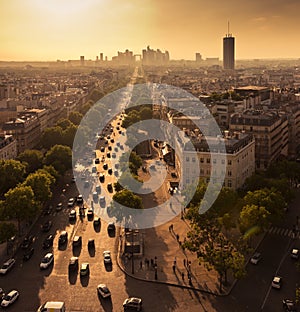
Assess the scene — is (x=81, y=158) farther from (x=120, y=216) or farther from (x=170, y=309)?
(x=170, y=309)

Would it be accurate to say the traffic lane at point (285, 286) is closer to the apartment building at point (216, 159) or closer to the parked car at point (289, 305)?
the parked car at point (289, 305)

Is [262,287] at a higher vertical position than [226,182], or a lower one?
lower

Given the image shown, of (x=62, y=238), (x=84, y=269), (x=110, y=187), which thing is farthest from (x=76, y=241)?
(x=110, y=187)

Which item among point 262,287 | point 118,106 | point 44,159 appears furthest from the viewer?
point 118,106

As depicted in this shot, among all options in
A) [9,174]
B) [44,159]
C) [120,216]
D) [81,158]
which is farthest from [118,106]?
[120,216]

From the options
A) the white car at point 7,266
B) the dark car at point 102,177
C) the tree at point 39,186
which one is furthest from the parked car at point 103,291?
the dark car at point 102,177

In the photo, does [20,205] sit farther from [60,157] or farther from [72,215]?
[60,157]

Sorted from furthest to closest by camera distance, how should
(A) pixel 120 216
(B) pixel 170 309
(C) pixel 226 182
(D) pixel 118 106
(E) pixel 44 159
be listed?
(D) pixel 118 106 → (E) pixel 44 159 → (C) pixel 226 182 → (A) pixel 120 216 → (B) pixel 170 309
